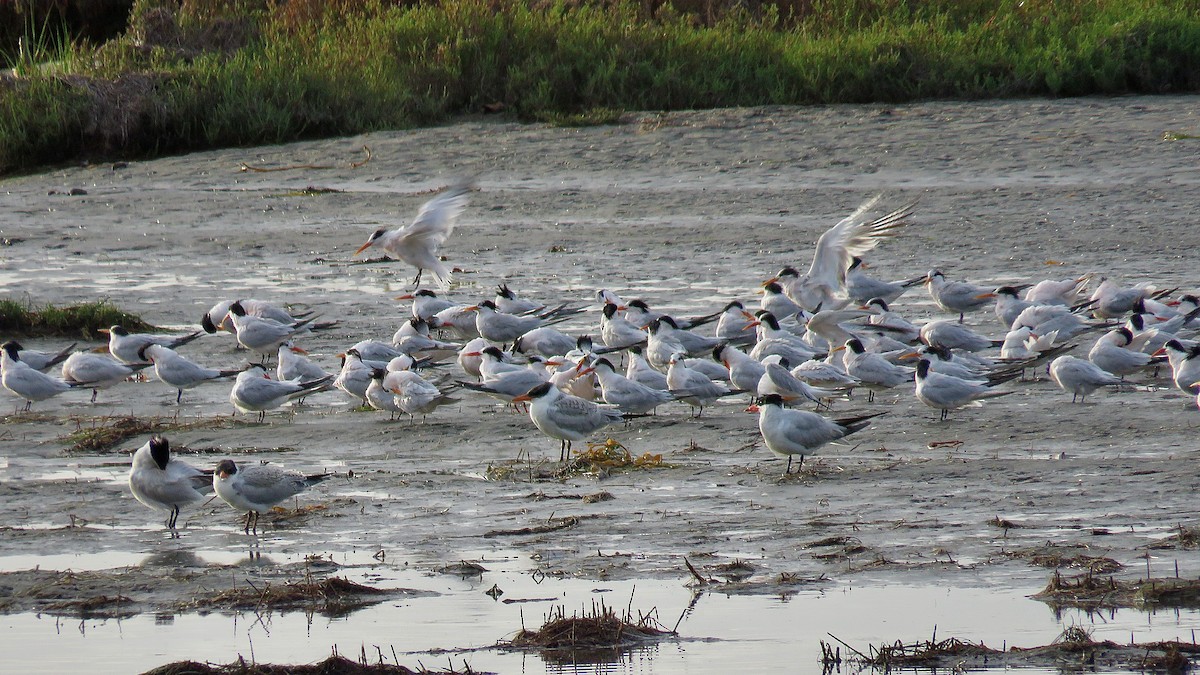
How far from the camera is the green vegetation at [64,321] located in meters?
12.3

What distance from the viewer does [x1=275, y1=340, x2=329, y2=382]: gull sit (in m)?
10.8

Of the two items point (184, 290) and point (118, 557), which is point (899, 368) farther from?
point (184, 290)

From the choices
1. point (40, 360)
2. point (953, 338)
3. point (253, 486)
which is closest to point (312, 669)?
point (253, 486)

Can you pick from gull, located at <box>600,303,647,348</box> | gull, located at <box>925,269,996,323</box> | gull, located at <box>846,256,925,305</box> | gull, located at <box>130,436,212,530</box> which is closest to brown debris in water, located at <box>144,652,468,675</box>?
gull, located at <box>130,436,212,530</box>

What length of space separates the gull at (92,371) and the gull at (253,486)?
330cm

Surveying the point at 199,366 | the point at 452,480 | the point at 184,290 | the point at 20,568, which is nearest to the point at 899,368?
the point at 452,480

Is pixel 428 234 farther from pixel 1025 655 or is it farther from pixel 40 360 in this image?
pixel 1025 655

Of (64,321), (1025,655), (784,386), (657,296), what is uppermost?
(1025,655)

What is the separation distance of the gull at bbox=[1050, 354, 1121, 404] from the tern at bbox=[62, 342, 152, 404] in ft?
18.6

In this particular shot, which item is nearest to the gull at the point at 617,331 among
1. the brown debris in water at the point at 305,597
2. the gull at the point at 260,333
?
the gull at the point at 260,333

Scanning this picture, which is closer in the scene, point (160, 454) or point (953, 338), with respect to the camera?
point (160, 454)

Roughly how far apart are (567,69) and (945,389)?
11633 millimetres

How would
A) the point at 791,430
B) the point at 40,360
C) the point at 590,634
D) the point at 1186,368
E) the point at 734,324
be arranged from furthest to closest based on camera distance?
the point at 734,324, the point at 40,360, the point at 1186,368, the point at 791,430, the point at 590,634

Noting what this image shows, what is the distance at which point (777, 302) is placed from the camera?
12438 millimetres
